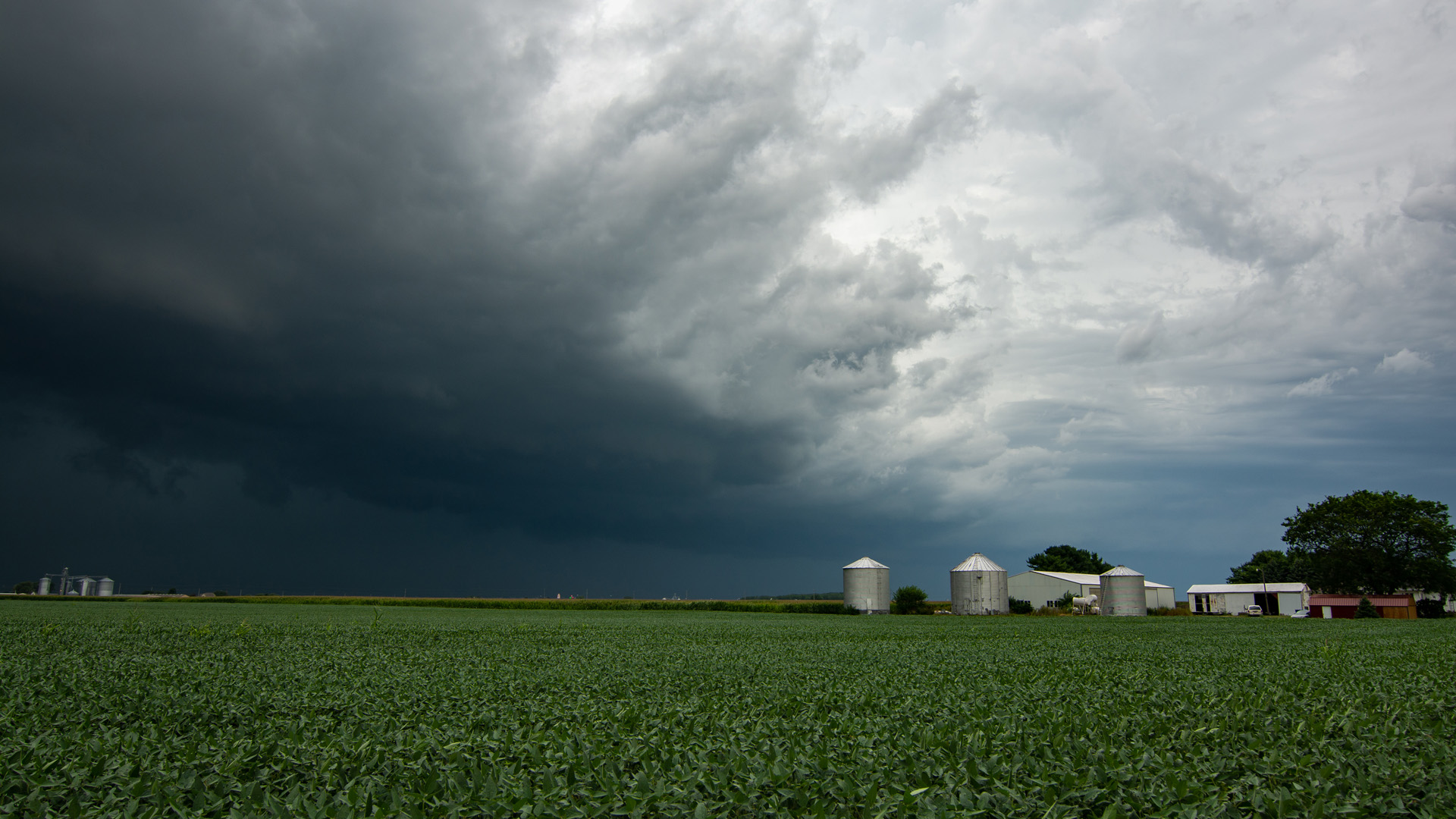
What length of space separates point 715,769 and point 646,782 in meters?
0.61

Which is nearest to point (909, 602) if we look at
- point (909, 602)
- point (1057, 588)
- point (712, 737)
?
point (909, 602)

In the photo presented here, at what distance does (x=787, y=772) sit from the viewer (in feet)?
17.8

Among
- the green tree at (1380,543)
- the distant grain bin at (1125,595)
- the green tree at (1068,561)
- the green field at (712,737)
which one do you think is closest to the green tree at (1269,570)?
the green tree at (1068,561)

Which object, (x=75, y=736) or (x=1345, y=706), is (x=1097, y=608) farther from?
(x=75, y=736)

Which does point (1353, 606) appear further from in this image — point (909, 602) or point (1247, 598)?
point (909, 602)

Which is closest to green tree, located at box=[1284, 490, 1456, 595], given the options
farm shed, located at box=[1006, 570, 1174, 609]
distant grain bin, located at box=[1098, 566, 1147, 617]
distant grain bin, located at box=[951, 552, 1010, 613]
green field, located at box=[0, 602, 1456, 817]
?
farm shed, located at box=[1006, 570, 1174, 609]

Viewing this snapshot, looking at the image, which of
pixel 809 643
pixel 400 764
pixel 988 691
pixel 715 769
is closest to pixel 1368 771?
pixel 988 691

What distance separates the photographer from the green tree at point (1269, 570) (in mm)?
125750

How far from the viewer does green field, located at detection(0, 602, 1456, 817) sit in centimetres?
514

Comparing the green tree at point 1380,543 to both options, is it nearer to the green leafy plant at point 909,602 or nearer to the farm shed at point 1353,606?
the farm shed at point 1353,606

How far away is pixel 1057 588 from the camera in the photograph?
89750 millimetres

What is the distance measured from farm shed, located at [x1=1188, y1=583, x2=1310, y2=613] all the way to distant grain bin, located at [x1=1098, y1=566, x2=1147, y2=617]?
28699mm

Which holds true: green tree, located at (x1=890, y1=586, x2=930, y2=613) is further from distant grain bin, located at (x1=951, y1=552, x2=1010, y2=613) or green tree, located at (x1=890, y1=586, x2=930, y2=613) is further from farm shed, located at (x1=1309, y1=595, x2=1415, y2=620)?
farm shed, located at (x1=1309, y1=595, x2=1415, y2=620)

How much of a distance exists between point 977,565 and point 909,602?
7.04 meters
